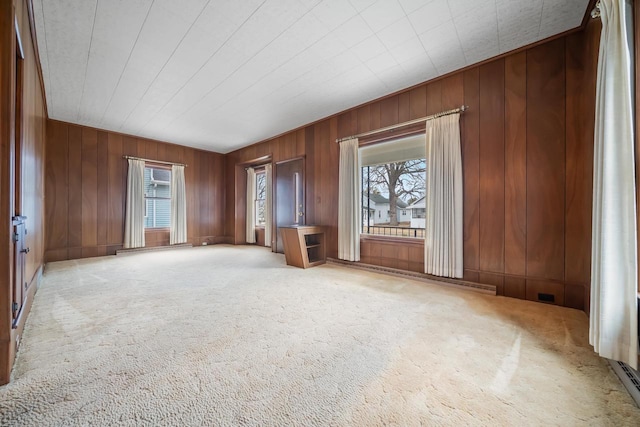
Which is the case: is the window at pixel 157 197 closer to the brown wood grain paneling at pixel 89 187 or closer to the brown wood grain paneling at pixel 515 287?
the brown wood grain paneling at pixel 89 187

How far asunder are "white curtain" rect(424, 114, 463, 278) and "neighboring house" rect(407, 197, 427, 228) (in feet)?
1.07

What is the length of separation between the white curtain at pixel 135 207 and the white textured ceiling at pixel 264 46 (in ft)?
5.54

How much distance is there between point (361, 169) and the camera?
14.1ft

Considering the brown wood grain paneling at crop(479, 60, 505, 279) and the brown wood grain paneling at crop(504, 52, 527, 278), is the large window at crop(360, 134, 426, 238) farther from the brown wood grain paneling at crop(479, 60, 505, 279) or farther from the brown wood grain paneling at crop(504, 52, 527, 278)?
the brown wood grain paneling at crop(504, 52, 527, 278)

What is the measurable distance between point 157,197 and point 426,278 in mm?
6375

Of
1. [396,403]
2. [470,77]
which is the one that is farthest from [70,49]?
[470,77]

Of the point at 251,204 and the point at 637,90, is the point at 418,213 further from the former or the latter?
the point at 251,204

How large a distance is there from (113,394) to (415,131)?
394 centimetres

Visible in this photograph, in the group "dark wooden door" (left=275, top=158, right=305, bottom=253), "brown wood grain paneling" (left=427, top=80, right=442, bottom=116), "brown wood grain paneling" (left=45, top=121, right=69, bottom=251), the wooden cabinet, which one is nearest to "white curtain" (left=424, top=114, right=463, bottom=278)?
"brown wood grain paneling" (left=427, top=80, right=442, bottom=116)

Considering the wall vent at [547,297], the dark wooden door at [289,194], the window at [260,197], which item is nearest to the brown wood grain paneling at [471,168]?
the wall vent at [547,297]

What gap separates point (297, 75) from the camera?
10.3 feet

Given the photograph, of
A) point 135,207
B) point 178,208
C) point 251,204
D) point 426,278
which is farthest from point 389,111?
point 135,207

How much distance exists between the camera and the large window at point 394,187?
361cm

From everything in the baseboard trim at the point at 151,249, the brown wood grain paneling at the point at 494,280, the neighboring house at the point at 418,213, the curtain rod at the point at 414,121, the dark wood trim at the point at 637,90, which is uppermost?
the curtain rod at the point at 414,121
